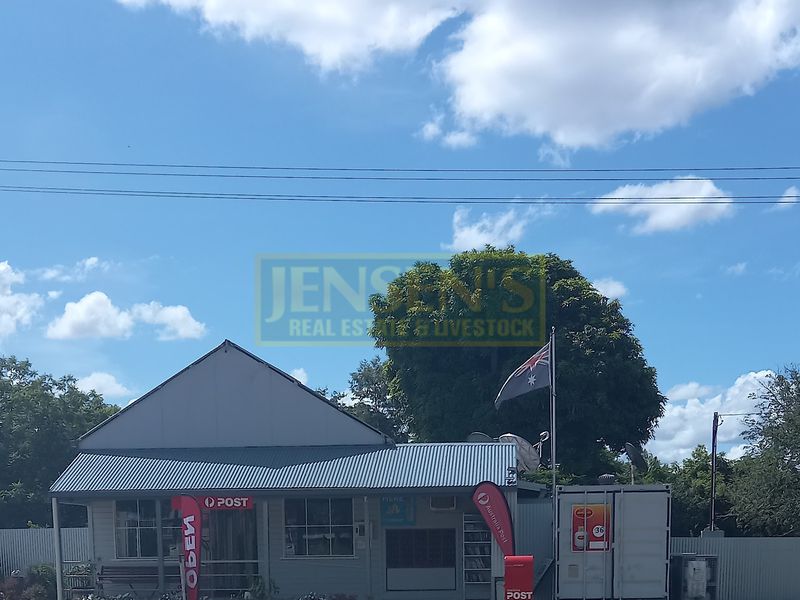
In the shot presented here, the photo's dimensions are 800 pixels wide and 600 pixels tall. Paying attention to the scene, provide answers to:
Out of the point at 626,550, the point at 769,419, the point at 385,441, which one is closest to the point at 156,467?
the point at 385,441

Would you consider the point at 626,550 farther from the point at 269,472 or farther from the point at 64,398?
the point at 64,398

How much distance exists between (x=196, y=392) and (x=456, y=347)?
17.0 meters

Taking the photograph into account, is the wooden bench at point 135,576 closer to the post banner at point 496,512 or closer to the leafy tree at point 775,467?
the post banner at point 496,512

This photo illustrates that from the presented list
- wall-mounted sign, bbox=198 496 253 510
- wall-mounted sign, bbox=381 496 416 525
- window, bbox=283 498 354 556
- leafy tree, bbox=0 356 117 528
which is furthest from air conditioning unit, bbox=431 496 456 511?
leafy tree, bbox=0 356 117 528

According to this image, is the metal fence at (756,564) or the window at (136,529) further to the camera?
the window at (136,529)

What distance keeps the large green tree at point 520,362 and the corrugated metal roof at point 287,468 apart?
583 inches

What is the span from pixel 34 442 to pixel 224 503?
81.3 feet

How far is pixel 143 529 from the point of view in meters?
26.1

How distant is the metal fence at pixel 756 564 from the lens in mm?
25672

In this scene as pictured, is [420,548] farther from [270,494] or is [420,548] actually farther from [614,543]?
[614,543]

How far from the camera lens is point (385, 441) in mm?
26219

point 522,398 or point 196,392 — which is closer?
point 196,392

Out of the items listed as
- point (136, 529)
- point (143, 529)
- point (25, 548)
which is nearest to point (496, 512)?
point (143, 529)

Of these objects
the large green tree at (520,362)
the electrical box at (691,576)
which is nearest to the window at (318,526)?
the electrical box at (691,576)
